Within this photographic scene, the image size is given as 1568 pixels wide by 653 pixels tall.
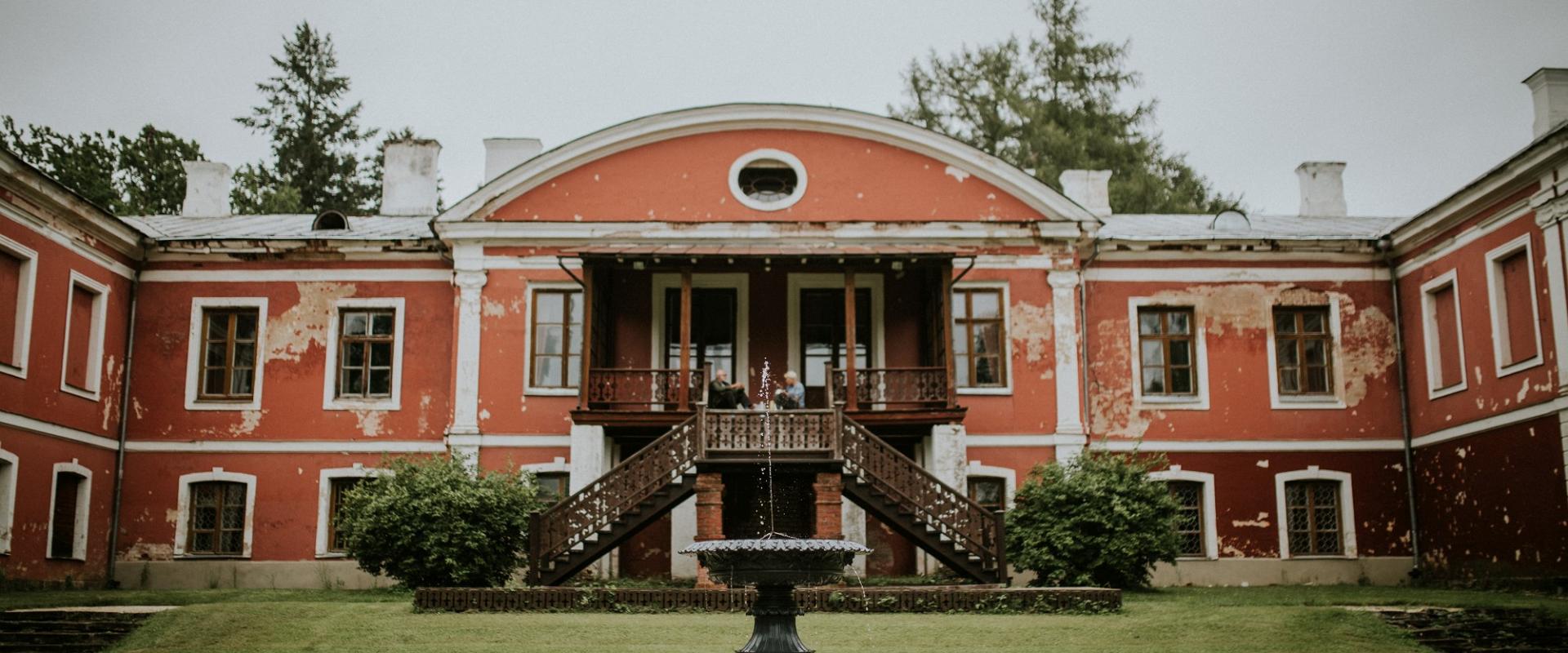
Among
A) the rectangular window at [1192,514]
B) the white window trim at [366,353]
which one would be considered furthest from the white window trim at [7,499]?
the rectangular window at [1192,514]

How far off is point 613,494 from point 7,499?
860 centimetres

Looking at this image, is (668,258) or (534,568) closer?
(534,568)

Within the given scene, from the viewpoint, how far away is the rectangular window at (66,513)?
2189 centimetres

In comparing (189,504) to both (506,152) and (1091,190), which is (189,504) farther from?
(1091,190)

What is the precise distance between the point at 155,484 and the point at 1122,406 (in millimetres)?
15853

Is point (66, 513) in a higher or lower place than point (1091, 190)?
lower

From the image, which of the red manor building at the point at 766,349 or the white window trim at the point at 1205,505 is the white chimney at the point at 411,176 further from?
the white window trim at the point at 1205,505

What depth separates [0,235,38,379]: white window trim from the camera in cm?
2055

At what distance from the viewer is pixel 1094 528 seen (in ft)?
65.6

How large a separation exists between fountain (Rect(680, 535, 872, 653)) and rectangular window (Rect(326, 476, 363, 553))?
14.5 meters

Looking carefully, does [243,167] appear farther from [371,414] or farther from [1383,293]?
[1383,293]

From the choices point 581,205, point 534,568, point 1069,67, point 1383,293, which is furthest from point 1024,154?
point 534,568

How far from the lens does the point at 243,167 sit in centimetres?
4028

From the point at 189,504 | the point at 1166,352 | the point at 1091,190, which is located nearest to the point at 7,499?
the point at 189,504
